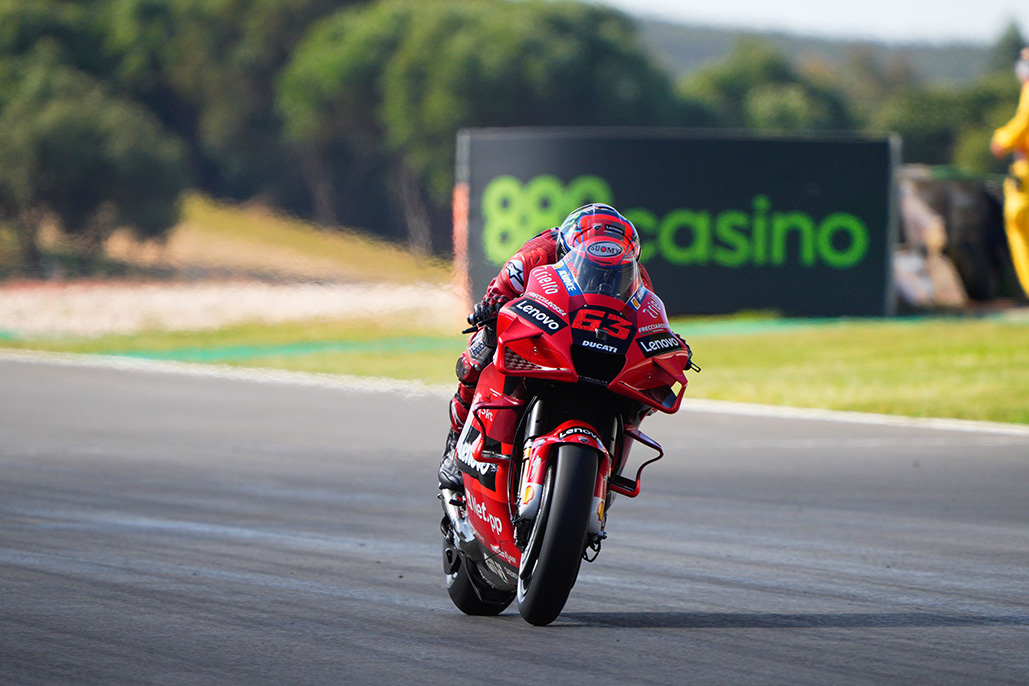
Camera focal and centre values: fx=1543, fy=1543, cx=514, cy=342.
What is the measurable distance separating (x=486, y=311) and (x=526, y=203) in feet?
63.3

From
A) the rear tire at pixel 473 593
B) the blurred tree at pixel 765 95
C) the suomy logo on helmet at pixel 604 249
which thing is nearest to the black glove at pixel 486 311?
the suomy logo on helmet at pixel 604 249

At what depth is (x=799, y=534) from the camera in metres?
8.72

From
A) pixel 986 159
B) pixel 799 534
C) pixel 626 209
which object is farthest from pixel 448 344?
pixel 986 159

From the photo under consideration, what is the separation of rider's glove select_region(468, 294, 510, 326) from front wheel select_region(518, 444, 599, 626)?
677mm

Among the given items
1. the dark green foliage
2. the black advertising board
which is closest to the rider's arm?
the black advertising board

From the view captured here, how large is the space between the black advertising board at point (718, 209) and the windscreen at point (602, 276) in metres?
18.9

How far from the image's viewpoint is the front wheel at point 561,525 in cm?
562

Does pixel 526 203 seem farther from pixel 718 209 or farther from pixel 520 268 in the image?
pixel 520 268

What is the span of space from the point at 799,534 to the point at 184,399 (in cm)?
925

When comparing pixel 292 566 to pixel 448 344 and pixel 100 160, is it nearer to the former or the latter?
pixel 448 344

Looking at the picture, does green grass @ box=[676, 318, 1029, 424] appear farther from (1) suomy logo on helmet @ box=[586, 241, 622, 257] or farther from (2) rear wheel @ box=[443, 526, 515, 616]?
(1) suomy logo on helmet @ box=[586, 241, 622, 257]

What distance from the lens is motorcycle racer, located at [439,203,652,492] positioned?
20.1ft

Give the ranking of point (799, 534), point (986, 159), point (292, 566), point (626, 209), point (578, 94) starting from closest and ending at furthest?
point (292, 566) → point (799, 534) → point (626, 209) → point (578, 94) → point (986, 159)

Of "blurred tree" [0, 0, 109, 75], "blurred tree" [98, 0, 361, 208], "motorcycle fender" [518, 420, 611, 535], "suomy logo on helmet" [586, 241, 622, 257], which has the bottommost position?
"blurred tree" [98, 0, 361, 208]
